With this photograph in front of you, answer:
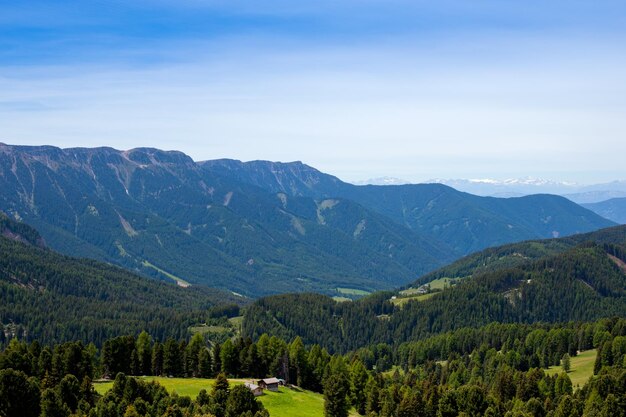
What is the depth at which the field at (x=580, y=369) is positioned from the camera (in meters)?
167

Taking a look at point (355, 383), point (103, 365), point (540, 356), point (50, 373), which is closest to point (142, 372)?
point (103, 365)

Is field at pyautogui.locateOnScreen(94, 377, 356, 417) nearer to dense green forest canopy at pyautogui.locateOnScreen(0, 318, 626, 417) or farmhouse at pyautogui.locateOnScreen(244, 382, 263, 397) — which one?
farmhouse at pyautogui.locateOnScreen(244, 382, 263, 397)

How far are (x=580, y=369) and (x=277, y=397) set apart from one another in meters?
93.8

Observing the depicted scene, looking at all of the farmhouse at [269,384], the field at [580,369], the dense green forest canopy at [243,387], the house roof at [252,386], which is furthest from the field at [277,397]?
the field at [580,369]

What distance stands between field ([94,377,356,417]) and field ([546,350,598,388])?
68773 mm

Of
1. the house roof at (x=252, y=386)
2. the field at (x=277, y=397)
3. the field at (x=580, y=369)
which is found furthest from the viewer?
the field at (x=580, y=369)

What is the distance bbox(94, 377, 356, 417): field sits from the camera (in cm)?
11962

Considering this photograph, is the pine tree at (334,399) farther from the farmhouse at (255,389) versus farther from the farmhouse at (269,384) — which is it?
the farmhouse at (269,384)

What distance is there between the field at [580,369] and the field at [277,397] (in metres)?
68.8

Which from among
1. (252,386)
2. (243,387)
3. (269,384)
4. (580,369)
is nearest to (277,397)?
(269,384)

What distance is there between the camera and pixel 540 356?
18912cm

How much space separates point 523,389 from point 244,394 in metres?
69.6

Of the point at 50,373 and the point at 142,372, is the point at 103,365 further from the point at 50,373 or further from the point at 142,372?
the point at 50,373

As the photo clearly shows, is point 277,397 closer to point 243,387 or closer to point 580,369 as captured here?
point 243,387
